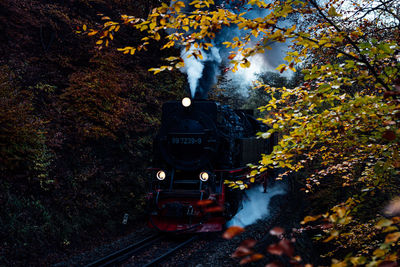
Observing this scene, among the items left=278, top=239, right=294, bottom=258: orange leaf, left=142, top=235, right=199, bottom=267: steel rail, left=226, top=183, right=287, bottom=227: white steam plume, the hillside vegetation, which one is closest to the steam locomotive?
left=142, top=235, right=199, bottom=267: steel rail

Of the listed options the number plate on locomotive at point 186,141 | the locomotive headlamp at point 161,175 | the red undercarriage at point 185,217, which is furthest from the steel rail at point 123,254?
the number plate on locomotive at point 186,141

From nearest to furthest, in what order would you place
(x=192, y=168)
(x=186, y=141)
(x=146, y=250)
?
1. (x=146, y=250)
2. (x=192, y=168)
3. (x=186, y=141)

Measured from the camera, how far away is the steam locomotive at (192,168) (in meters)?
7.29

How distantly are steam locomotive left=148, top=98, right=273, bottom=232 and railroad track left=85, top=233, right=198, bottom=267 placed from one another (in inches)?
15.5

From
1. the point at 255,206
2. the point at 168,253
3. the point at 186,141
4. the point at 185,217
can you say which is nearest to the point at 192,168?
the point at 186,141

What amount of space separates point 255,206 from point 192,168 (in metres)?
4.86

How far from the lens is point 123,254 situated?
645 cm

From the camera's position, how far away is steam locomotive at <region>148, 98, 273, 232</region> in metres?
7.29

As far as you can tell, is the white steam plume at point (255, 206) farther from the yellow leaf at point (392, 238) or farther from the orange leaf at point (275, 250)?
the orange leaf at point (275, 250)

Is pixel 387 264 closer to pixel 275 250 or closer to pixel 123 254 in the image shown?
pixel 275 250

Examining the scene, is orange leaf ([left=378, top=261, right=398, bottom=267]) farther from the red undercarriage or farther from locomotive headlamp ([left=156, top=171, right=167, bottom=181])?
locomotive headlamp ([left=156, top=171, right=167, bottom=181])

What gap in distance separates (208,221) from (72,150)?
453 centimetres

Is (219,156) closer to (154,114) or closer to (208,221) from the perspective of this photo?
(208,221)

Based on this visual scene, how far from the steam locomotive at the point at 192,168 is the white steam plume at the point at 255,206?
3.09 feet
